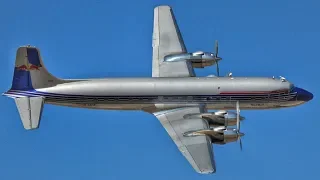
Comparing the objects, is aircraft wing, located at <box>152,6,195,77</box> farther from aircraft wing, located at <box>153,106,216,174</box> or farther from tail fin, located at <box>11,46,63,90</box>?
tail fin, located at <box>11,46,63,90</box>

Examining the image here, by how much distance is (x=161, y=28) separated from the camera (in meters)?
83.8

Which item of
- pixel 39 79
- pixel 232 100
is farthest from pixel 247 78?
pixel 39 79

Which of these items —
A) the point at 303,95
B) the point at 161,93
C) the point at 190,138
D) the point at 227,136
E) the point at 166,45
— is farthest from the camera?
the point at 166,45

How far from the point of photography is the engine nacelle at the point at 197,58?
266ft

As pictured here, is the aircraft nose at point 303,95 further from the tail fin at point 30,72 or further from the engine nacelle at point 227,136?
the tail fin at point 30,72

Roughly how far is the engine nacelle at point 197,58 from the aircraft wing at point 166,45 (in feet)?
1.56

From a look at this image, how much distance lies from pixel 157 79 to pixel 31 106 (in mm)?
13659

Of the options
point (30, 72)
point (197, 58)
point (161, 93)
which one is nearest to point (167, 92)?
point (161, 93)

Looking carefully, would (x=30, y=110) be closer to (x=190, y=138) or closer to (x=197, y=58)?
(x=190, y=138)

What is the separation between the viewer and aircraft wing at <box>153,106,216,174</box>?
68.0 m

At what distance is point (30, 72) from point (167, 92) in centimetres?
1487

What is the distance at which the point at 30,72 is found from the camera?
77062 mm

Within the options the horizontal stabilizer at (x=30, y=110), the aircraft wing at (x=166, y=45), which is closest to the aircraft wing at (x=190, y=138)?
the aircraft wing at (x=166, y=45)

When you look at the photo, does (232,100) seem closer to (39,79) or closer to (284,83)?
(284,83)
